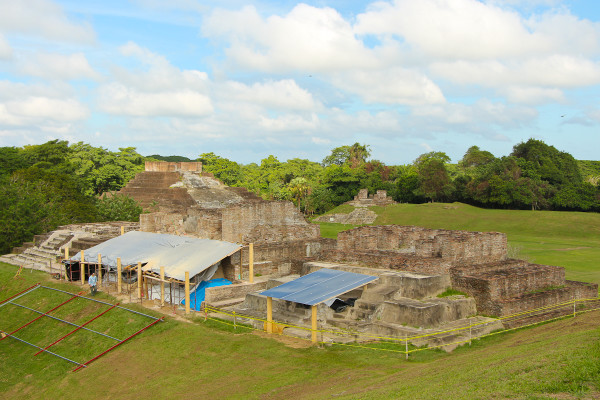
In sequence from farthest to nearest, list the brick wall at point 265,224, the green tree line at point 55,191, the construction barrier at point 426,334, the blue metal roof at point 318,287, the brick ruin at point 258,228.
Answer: the green tree line at point 55,191 < the brick wall at point 265,224 < the brick ruin at point 258,228 < the blue metal roof at point 318,287 < the construction barrier at point 426,334

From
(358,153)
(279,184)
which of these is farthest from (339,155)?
(279,184)

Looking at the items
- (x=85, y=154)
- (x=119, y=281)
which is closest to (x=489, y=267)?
(x=119, y=281)

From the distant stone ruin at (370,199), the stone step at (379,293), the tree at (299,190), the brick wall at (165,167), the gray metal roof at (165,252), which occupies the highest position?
the brick wall at (165,167)

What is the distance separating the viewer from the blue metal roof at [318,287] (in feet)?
37.5

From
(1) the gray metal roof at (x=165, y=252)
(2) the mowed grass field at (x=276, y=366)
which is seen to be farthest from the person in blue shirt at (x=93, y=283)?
(1) the gray metal roof at (x=165, y=252)

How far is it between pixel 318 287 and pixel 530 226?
112ft

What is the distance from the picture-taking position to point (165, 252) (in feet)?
53.0

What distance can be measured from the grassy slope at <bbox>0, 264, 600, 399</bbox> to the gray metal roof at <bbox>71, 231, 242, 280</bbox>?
6.19 ft

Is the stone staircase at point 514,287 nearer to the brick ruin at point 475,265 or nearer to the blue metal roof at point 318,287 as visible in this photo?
the brick ruin at point 475,265

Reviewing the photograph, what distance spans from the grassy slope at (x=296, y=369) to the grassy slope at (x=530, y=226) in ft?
49.6

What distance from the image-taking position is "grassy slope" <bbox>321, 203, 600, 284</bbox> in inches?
1068

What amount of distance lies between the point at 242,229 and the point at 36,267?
28.2ft

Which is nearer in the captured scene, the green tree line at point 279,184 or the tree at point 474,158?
the green tree line at point 279,184

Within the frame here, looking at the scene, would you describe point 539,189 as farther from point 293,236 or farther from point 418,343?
point 418,343
